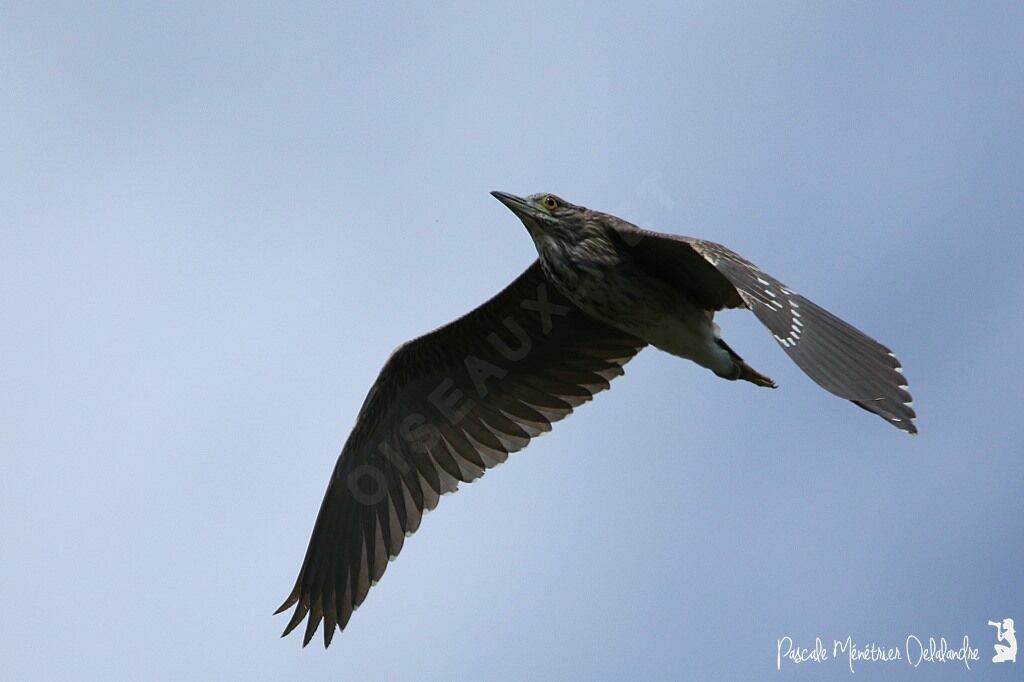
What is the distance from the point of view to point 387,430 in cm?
1266

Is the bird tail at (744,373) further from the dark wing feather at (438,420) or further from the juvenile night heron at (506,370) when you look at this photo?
the dark wing feather at (438,420)

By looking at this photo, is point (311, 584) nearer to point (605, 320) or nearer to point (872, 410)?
point (605, 320)

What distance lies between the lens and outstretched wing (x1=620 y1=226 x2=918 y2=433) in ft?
27.6

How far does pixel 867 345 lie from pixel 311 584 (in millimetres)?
5622

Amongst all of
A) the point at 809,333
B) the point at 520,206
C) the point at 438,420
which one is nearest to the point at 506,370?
the point at 438,420

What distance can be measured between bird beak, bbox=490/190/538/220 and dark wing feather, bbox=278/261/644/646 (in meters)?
1.05

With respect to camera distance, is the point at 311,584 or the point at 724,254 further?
the point at 311,584

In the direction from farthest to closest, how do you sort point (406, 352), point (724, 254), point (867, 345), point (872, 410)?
point (406, 352) < point (724, 254) < point (867, 345) < point (872, 410)

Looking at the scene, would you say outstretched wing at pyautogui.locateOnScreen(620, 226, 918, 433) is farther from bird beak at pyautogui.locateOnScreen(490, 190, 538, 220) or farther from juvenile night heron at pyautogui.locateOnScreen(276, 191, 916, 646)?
bird beak at pyautogui.locateOnScreen(490, 190, 538, 220)

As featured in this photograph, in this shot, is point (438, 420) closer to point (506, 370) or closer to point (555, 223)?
point (506, 370)

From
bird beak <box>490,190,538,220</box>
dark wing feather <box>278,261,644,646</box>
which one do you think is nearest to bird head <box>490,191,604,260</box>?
bird beak <box>490,190,538,220</box>

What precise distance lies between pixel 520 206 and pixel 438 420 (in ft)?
8.49

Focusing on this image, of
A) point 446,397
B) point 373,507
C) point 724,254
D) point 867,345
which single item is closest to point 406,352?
point 446,397

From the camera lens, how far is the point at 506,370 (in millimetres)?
12508
